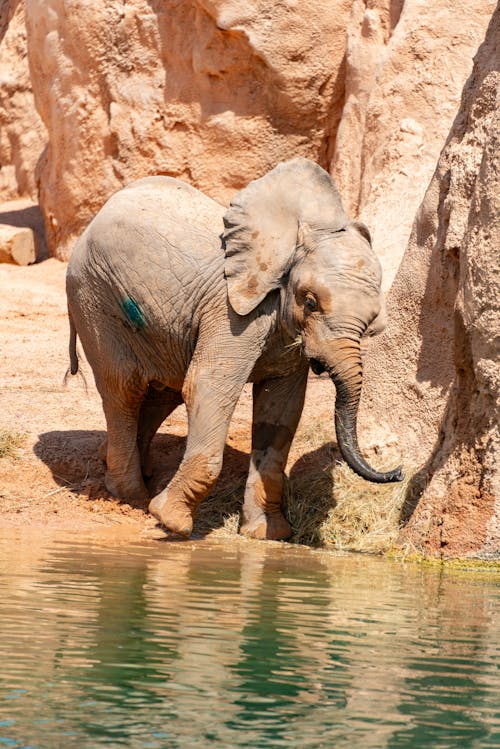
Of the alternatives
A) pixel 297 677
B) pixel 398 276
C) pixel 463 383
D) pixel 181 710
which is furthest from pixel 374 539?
pixel 181 710

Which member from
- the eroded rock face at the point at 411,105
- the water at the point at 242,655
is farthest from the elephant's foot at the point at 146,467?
the eroded rock face at the point at 411,105

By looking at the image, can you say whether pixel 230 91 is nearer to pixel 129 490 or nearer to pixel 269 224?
pixel 129 490

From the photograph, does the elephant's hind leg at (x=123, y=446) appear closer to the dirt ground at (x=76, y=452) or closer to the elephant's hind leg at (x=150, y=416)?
the dirt ground at (x=76, y=452)

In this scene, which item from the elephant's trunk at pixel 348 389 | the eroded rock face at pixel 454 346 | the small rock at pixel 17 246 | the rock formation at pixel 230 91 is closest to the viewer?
the eroded rock face at pixel 454 346

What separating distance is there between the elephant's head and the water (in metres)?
1.18

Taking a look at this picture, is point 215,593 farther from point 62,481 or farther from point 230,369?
point 62,481

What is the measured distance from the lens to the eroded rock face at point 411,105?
11641 mm

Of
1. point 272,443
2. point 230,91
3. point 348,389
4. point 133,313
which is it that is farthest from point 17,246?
point 348,389

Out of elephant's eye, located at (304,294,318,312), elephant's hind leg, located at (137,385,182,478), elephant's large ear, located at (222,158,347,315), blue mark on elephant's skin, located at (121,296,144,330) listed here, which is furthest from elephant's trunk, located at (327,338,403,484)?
elephant's hind leg, located at (137,385,182,478)

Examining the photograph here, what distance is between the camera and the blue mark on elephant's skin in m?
9.07

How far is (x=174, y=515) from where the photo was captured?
8.44 m

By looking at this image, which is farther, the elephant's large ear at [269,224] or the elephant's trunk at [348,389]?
the elephant's large ear at [269,224]

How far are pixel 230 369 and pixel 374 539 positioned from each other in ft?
4.33

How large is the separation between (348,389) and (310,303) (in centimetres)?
56
